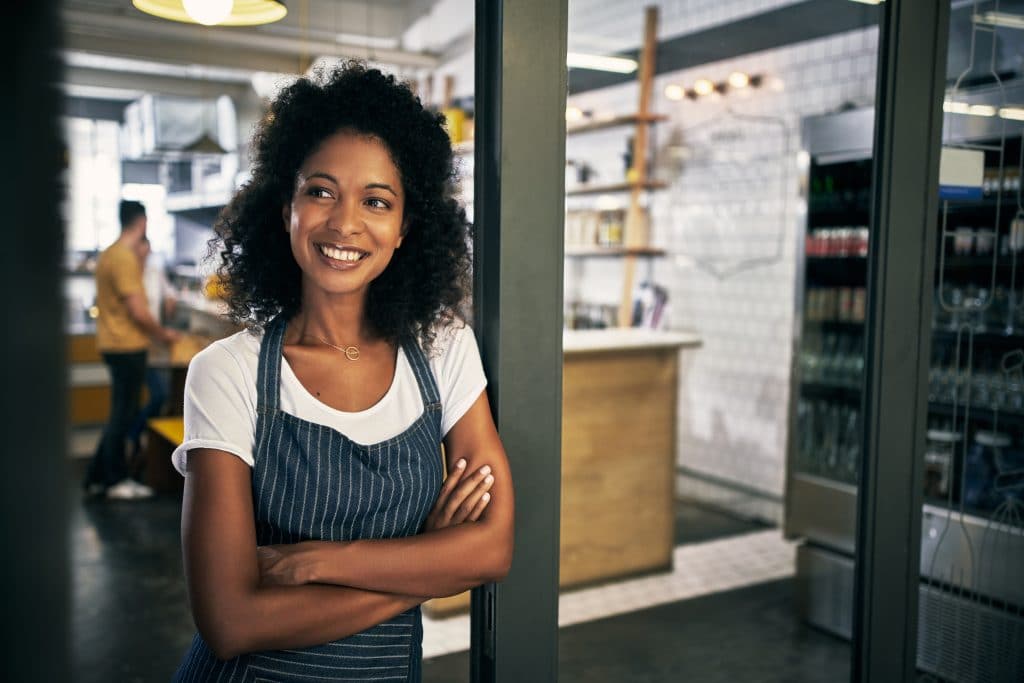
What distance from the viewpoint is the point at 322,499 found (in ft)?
4.36

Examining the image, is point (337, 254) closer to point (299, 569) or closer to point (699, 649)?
point (299, 569)

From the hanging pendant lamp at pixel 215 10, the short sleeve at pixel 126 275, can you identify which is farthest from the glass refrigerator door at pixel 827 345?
the short sleeve at pixel 126 275

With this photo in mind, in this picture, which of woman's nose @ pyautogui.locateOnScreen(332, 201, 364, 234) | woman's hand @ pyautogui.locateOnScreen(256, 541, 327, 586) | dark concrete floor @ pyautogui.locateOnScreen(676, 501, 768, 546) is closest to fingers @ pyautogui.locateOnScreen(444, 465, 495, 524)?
woman's hand @ pyautogui.locateOnScreen(256, 541, 327, 586)

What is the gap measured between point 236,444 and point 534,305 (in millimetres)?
557

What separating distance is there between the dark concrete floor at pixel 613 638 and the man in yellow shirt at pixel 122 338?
1253mm

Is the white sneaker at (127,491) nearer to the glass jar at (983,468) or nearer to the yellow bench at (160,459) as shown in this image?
the yellow bench at (160,459)

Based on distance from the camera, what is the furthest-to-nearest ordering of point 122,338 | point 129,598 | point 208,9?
point 122,338 → point 129,598 → point 208,9

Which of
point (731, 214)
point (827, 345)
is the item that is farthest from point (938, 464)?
point (731, 214)

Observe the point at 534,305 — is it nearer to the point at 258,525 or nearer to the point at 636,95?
the point at 258,525

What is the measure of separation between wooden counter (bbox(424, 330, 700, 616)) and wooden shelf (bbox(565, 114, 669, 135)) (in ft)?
6.79

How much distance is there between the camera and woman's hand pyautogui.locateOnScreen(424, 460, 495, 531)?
1409 millimetres

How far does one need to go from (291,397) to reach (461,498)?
1.04ft

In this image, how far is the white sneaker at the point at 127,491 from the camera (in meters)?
5.58

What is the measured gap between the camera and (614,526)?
160 inches
